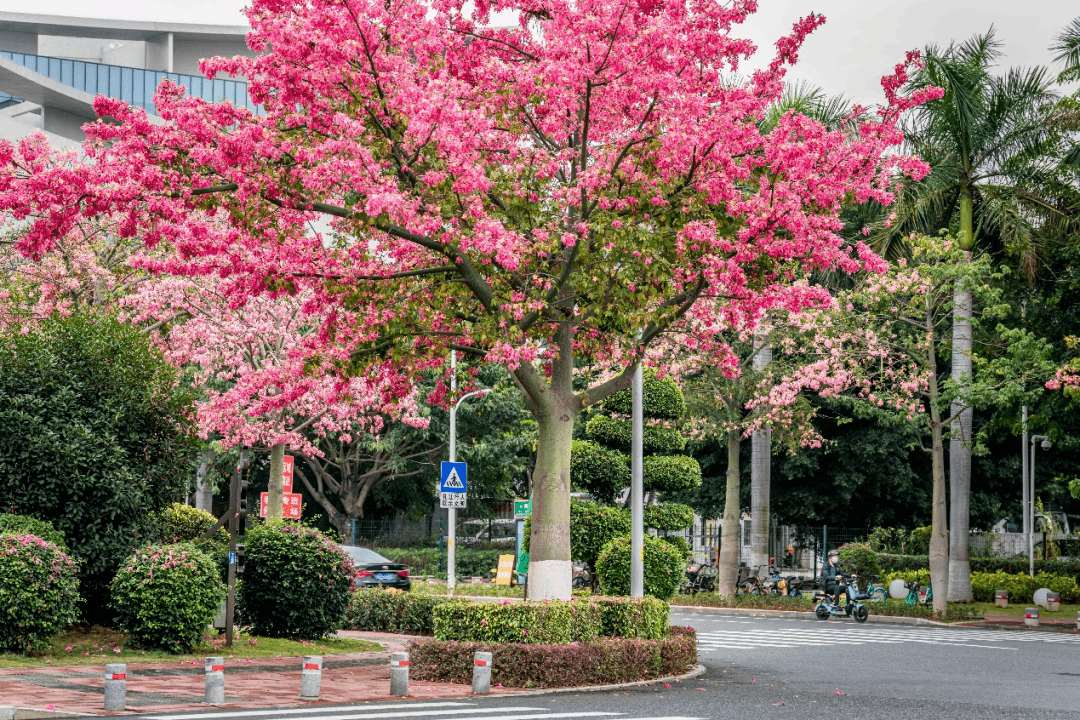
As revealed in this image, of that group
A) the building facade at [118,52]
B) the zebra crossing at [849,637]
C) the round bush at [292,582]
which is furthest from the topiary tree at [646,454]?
the building facade at [118,52]

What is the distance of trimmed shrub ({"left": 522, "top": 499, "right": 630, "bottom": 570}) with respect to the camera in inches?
744

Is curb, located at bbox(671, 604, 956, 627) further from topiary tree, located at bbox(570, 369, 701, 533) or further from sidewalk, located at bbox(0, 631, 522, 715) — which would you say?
sidewalk, located at bbox(0, 631, 522, 715)

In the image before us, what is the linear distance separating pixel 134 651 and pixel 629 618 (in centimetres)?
653

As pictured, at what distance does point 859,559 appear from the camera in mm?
34094

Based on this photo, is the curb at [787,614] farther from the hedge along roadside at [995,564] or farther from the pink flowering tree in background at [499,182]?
the pink flowering tree in background at [499,182]

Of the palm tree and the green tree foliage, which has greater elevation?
the palm tree

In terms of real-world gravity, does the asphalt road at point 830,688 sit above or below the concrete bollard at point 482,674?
below

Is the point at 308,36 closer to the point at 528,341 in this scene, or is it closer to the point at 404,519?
the point at 528,341

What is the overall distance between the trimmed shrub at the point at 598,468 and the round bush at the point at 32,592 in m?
8.18

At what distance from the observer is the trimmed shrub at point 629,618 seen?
1546cm

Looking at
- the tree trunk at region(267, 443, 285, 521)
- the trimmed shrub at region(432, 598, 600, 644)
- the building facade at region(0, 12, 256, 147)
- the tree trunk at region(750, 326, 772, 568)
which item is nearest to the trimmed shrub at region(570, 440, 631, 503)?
the trimmed shrub at region(432, 598, 600, 644)

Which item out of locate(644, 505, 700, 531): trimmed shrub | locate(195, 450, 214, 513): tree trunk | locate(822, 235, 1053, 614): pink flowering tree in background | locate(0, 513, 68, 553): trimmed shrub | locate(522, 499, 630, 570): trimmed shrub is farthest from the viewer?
locate(195, 450, 214, 513): tree trunk

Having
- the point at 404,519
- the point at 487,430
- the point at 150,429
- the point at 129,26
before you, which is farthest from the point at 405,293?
the point at 129,26

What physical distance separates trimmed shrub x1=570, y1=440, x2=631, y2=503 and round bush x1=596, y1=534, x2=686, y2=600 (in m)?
1.11
